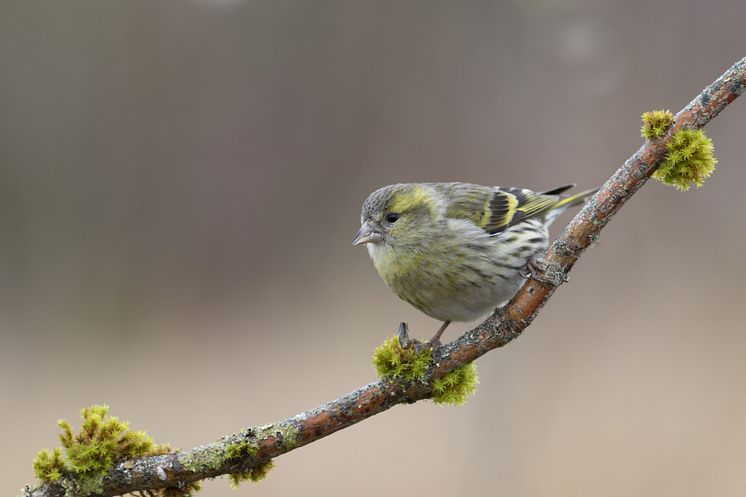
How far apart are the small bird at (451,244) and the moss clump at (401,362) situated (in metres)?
0.72

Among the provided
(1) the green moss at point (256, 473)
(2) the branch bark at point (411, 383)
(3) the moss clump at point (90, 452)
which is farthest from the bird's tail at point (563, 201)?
(3) the moss clump at point (90, 452)

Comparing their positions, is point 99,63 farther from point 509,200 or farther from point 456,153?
point 509,200

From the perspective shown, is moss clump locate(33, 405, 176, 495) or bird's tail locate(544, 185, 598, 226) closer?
moss clump locate(33, 405, 176, 495)

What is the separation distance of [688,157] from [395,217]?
6.10 ft

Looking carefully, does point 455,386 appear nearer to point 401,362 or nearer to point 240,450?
point 401,362

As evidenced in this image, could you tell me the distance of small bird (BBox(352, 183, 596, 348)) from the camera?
384 centimetres

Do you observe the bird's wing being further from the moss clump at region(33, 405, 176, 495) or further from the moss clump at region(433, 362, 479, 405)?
the moss clump at region(33, 405, 176, 495)

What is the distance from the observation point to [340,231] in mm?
10320

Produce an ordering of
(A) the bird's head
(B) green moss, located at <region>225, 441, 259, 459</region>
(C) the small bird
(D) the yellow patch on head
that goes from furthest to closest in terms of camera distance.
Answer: (D) the yellow patch on head
(A) the bird's head
(C) the small bird
(B) green moss, located at <region>225, 441, 259, 459</region>

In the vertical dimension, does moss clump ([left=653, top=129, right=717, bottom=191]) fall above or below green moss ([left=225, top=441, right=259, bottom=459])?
above

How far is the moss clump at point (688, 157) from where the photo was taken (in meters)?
2.57

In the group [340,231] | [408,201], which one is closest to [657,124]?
[408,201]

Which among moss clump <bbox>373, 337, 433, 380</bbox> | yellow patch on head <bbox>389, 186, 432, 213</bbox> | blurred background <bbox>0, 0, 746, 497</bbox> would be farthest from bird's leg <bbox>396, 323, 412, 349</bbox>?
blurred background <bbox>0, 0, 746, 497</bbox>

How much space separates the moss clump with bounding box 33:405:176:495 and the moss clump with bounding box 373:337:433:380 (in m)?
0.86
